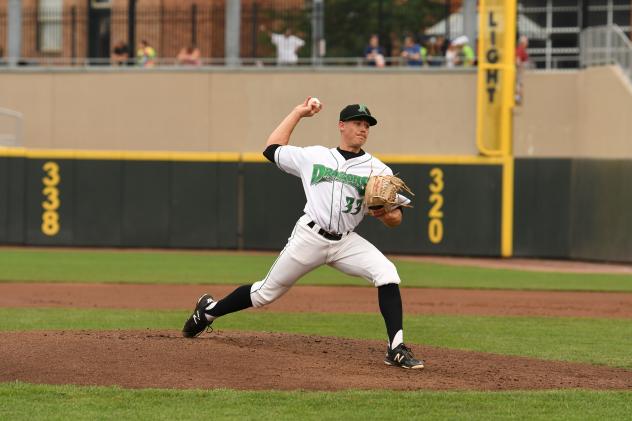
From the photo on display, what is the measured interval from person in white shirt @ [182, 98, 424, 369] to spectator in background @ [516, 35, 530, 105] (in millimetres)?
15976

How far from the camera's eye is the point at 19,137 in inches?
993

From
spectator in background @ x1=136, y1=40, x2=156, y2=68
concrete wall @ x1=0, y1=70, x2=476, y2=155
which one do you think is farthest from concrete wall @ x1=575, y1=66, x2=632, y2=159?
spectator in background @ x1=136, y1=40, x2=156, y2=68

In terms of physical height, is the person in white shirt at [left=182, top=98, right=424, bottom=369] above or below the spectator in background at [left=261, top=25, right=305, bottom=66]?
below

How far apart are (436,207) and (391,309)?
13.6 metres

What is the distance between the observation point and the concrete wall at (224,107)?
2456 cm

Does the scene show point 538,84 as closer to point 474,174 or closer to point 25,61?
point 474,174

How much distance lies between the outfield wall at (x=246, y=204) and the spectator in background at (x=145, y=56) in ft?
14.4

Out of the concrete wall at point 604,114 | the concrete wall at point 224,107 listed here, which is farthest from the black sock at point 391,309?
the concrete wall at point 224,107

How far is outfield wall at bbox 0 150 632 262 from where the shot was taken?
21.7 meters

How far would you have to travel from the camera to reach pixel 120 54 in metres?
25.9

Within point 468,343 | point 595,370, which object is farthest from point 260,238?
point 595,370

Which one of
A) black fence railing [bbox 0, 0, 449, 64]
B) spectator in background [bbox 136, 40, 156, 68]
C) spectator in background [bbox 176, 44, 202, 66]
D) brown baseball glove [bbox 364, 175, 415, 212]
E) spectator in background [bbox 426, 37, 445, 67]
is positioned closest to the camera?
brown baseball glove [bbox 364, 175, 415, 212]

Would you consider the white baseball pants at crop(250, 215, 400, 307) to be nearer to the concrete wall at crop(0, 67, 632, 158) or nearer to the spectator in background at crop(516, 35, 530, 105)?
the concrete wall at crop(0, 67, 632, 158)

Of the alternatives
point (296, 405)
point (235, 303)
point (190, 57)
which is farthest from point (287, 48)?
point (296, 405)
